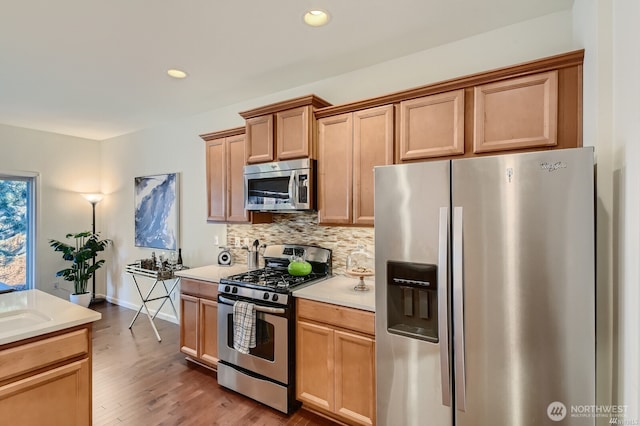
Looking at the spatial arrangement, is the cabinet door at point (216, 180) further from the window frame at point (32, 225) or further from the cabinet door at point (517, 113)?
the window frame at point (32, 225)

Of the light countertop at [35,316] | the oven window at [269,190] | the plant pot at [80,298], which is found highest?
the oven window at [269,190]

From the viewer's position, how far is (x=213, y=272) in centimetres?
317

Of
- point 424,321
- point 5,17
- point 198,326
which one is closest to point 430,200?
point 424,321

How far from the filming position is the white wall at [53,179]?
4605 millimetres

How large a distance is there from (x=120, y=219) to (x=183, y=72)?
3.42 m

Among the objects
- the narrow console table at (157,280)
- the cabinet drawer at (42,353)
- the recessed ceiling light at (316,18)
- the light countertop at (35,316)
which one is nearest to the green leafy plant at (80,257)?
the narrow console table at (157,280)

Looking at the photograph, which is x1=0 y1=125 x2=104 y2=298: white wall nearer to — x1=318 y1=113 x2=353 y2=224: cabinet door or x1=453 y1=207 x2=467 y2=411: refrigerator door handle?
x1=318 y1=113 x2=353 y2=224: cabinet door

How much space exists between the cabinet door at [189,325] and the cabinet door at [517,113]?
2.78 meters

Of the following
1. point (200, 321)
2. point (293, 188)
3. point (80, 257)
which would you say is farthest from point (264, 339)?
point (80, 257)

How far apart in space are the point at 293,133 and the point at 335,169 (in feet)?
1.67

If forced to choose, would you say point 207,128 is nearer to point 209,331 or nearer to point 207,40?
point 207,40

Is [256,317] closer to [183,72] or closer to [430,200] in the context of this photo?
[430,200]

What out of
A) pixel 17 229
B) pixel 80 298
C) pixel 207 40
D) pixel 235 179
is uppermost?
pixel 207 40

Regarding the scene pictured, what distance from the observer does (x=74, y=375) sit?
5.66 ft
